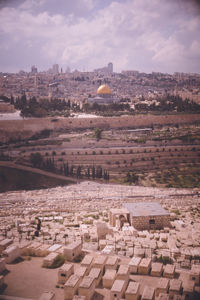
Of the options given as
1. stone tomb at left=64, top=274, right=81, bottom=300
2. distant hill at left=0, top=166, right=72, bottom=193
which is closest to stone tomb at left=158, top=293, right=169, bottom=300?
stone tomb at left=64, top=274, right=81, bottom=300

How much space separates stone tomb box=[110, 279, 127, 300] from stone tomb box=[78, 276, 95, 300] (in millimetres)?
339

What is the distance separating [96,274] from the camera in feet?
19.5

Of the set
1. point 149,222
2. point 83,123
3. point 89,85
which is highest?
point 89,85

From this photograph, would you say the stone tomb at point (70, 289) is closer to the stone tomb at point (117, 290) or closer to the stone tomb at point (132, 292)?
the stone tomb at point (117, 290)

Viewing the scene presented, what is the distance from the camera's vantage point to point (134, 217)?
10.8 meters

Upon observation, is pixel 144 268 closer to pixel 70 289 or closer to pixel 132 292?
pixel 132 292

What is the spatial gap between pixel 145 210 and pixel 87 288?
247 inches

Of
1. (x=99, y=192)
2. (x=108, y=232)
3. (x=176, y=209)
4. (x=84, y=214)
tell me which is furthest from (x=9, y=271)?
(x=99, y=192)

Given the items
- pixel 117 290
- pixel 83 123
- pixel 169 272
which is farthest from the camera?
pixel 83 123

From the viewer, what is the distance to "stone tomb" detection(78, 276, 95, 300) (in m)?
5.32

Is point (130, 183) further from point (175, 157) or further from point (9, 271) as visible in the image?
point (9, 271)

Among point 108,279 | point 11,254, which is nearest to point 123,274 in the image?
point 108,279

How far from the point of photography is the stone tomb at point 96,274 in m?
5.86

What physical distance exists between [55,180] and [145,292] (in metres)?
14.0
